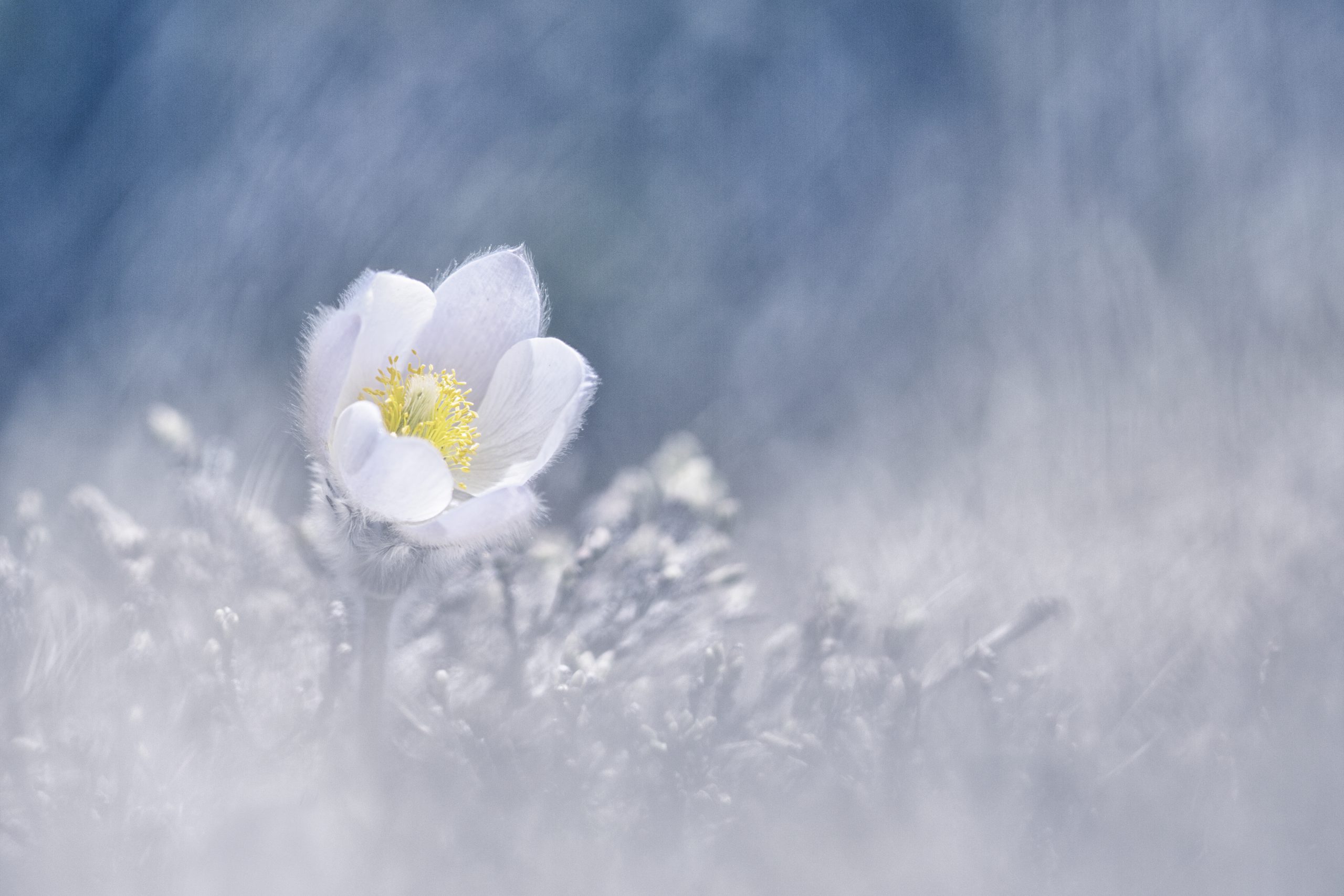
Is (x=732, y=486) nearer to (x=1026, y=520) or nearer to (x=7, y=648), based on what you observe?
(x=1026, y=520)

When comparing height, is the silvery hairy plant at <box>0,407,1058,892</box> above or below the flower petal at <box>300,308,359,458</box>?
below

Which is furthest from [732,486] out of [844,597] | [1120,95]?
[1120,95]

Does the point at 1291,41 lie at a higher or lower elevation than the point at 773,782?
higher
